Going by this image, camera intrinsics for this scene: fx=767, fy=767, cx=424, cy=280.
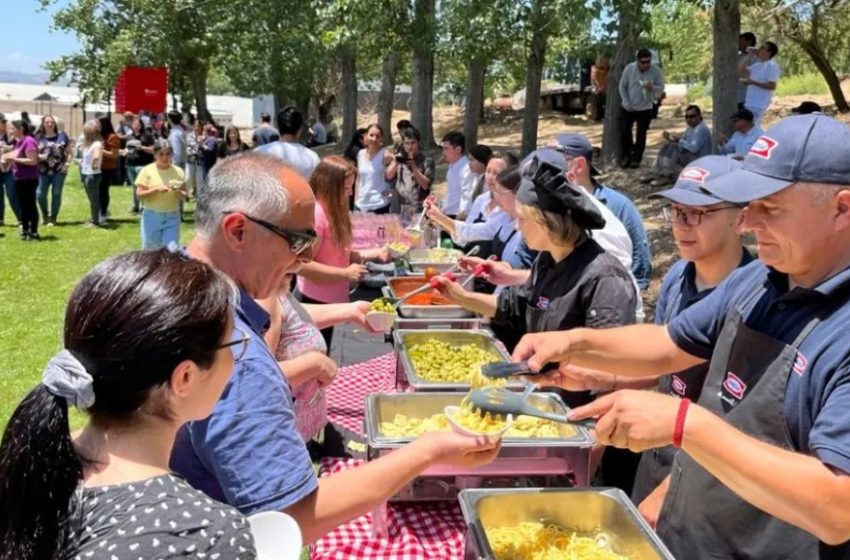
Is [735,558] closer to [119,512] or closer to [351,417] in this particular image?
[119,512]

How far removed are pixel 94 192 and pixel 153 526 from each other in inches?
407

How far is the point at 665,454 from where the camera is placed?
6.37ft

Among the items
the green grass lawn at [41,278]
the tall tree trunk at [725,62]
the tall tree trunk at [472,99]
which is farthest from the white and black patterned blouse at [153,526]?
the tall tree trunk at [472,99]

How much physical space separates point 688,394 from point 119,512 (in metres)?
1.51

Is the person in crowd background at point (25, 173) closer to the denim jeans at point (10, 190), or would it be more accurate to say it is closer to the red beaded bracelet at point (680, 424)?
the denim jeans at point (10, 190)

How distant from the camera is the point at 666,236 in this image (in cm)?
658

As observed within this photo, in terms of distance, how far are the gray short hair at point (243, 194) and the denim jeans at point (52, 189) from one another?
8.92m

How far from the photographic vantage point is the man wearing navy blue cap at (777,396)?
1.16 meters

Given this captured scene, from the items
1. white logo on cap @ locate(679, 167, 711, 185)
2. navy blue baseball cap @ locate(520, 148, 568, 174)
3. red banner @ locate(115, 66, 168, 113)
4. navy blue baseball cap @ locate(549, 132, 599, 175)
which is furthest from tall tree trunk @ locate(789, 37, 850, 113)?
red banner @ locate(115, 66, 168, 113)

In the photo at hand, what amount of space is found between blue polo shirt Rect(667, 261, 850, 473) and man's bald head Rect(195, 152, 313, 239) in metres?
0.92

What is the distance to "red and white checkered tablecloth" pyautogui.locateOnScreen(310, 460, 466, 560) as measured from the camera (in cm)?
200

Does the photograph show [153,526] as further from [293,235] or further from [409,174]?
[409,174]

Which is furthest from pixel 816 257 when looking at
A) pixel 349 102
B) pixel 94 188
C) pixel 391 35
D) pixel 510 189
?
pixel 349 102

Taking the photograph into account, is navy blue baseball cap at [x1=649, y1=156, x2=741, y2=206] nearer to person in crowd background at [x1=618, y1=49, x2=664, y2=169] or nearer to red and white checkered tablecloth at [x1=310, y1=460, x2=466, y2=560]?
red and white checkered tablecloth at [x1=310, y1=460, x2=466, y2=560]
